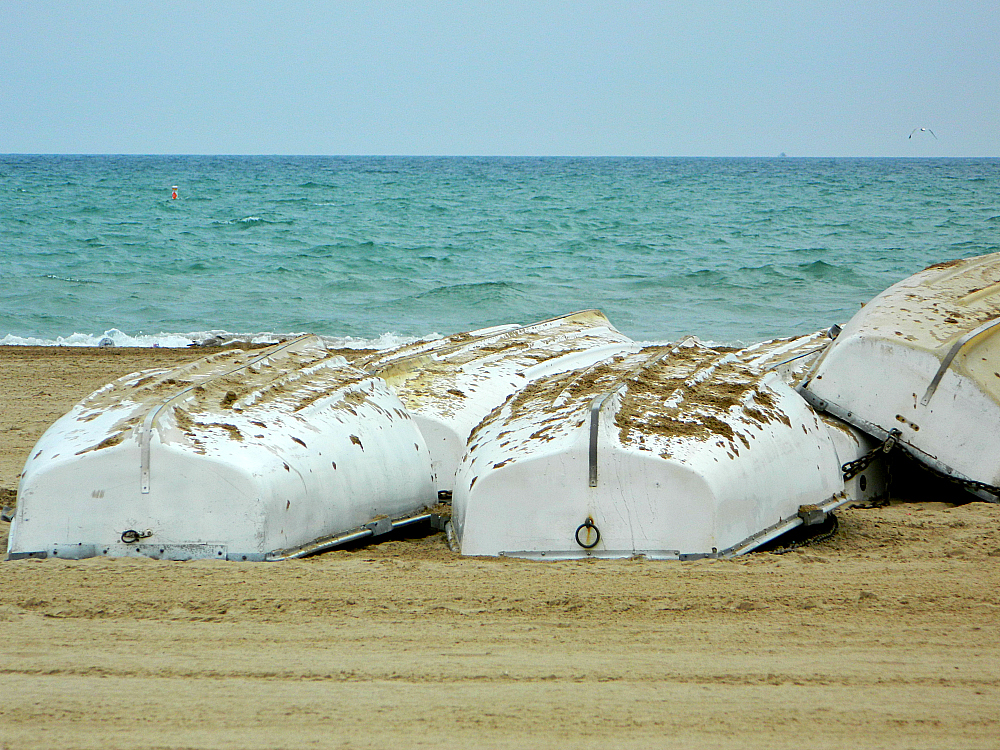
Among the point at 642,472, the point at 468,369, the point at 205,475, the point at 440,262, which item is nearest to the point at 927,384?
the point at 642,472

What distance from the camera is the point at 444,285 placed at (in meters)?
16.8

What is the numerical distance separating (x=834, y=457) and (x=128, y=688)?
11.3ft

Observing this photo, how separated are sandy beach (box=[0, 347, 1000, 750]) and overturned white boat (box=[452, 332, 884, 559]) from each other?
0.13 metres

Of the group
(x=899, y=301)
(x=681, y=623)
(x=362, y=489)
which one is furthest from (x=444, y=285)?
(x=681, y=623)

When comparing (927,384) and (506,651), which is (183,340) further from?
(506,651)

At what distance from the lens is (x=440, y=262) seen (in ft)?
63.8

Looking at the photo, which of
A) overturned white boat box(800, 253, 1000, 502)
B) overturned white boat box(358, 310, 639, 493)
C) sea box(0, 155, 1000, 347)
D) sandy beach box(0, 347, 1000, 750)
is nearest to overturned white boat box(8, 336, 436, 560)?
sandy beach box(0, 347, 1000, 750)

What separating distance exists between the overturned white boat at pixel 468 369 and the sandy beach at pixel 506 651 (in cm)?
124

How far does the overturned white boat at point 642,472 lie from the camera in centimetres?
369

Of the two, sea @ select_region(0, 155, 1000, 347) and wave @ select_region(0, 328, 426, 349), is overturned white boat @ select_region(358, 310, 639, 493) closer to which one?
wave @ select_region(0, 328, 426, 349)

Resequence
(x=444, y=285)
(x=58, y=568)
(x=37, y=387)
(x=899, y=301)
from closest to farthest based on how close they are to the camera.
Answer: (x=58, y=568), (x=899, y=301), (x=37, y=387), (x=444, y=285)

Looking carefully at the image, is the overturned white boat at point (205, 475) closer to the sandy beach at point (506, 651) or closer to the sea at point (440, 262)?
the sandy beach at point (506, 651)

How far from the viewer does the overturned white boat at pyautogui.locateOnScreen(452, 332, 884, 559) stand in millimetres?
3689

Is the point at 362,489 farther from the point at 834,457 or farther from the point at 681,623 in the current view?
the point at 834,457
